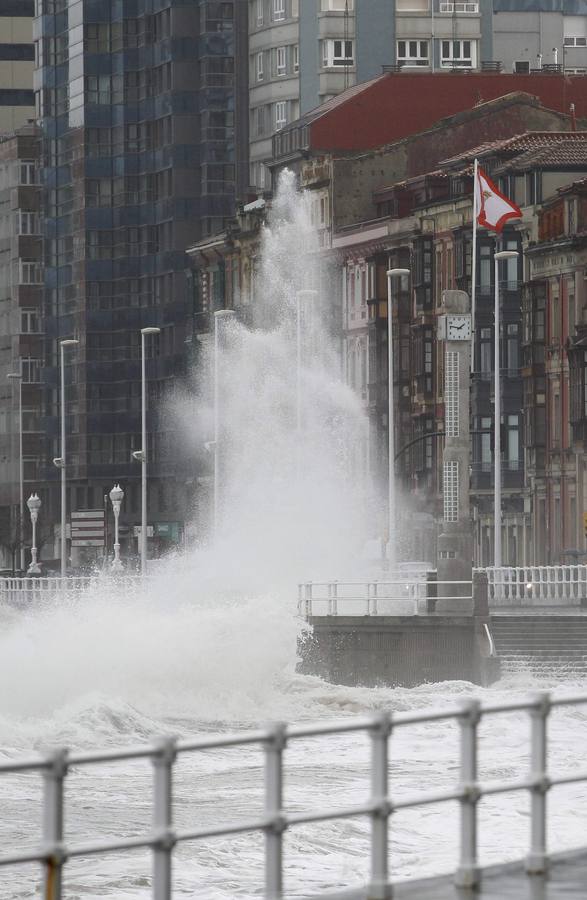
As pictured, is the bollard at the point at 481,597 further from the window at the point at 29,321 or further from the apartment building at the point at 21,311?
the window at the point at 29,321

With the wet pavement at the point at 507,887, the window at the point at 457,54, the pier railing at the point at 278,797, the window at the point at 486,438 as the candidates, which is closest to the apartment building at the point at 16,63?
the window at the point at 457,54

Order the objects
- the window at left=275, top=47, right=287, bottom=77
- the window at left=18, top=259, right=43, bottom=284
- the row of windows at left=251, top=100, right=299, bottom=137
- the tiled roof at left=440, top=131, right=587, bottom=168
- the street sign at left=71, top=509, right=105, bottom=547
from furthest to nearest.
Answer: the window at left=18, top=259, right=43, bottom=284
the window at left=275, top=47, right=287, bottom=77
the row of windows at left=251, top=100, right=299, bottom=137
the tiled roof at left=440, top=131, right=587, bottom=168
the street sign at left=71, top=509, right=105, bottom=547

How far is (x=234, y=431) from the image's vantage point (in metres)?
111

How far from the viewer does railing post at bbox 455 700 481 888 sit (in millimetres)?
13438

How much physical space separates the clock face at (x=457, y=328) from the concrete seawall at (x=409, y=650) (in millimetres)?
7440

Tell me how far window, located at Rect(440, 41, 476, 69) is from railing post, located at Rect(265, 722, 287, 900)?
12201 cm

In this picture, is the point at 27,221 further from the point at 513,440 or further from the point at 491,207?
the point at 491,207

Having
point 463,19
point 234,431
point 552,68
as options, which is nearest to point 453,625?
point 234,431

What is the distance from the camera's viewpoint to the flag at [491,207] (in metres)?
80.7

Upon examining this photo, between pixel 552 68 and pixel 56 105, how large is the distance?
35.3 metres

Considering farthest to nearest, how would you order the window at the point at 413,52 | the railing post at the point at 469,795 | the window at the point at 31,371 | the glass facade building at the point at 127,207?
the window at the point at 31,371, the glass facade building at the point at 127,207, the window at the point at 413,52, the railing post at the point at 469,795

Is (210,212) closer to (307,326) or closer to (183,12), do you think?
(183,12)

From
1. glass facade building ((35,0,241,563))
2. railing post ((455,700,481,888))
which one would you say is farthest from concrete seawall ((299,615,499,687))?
glass facade building ((35,0,241,563))

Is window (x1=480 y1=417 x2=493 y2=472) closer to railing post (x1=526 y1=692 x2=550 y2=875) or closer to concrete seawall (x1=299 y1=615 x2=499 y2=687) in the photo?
concrete seawall (x1=299 y1=615 x2=499 y2=687)
